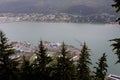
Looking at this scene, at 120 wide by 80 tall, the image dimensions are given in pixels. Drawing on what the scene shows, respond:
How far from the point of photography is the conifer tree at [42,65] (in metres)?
9.21

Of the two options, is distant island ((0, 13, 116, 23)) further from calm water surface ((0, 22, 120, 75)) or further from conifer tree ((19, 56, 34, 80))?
conifer tree ((19, 56, 34, 80))

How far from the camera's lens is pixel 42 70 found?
9445 mm

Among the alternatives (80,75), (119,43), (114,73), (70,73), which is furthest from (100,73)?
(114,73)

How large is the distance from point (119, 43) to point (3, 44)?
4.17 m

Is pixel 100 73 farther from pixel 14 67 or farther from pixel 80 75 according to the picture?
pixel 14 67

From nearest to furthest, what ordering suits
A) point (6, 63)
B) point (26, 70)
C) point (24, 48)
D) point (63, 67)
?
point (6, 63)
point (26, 70)
point (63, 67)
point (24, 48)

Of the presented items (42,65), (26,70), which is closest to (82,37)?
(42,65)

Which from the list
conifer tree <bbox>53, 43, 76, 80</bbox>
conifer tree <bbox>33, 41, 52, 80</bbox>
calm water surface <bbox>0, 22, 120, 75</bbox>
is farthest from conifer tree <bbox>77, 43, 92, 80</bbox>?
calm water surface <bbox>0, 22, 120, 75</bbox>

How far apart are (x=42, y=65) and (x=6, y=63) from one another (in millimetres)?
1803

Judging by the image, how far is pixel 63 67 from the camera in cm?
927

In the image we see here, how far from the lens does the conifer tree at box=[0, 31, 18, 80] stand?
779 cm

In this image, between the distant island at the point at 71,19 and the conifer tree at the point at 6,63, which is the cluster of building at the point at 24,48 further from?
the distant island at the point at 71,19

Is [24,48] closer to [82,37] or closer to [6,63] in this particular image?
[82,37]

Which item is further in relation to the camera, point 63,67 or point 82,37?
point 82,37
